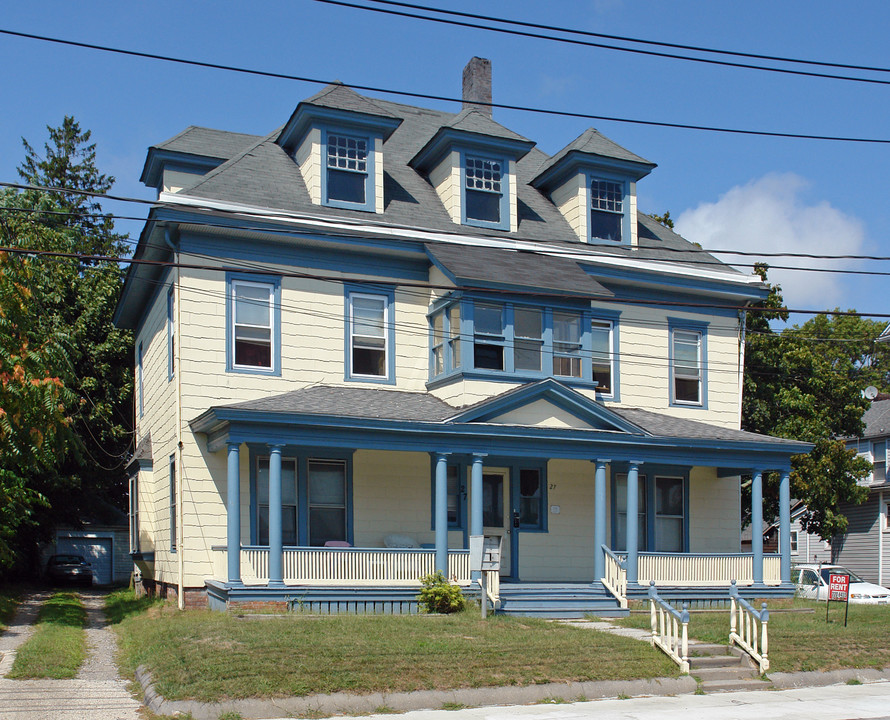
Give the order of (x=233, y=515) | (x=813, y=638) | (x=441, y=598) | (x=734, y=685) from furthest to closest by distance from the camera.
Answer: (x=441, y=598), (x=233, y=515), (x=813, y=638), (x=734, y=685)

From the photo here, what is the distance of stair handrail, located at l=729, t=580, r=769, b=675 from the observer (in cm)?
1449

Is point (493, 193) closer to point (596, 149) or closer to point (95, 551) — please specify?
→ point (596, 149)

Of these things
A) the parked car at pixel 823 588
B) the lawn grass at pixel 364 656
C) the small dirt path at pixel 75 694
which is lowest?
the parked car at pixel 823 588

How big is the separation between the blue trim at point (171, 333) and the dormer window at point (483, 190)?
674cm

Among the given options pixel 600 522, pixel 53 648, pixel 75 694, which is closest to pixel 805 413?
pixel 600 522

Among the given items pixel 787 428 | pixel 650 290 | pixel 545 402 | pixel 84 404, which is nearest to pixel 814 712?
pixel 545 402

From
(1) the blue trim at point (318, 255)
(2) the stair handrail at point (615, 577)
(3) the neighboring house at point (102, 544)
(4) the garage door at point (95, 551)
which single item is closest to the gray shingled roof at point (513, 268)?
(1) the blue trim at point (318, 255)

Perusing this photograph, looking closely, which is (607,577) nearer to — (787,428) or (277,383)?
(277,383)

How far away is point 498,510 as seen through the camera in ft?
72.2

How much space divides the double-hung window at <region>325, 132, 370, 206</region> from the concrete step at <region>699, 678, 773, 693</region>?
40.2 feet

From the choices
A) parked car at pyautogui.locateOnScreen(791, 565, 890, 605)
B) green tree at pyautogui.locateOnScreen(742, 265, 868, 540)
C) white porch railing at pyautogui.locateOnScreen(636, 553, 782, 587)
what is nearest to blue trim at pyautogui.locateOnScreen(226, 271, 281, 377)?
white porch railing at pyautogui.locateOnScreen(636, 553, 782, 587)

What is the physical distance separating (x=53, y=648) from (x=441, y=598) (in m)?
6.50

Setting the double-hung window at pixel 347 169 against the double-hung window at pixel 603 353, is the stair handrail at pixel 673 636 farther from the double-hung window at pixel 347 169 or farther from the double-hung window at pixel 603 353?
the double-hung window at pixel 347 169

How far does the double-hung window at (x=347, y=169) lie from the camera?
21.7m
